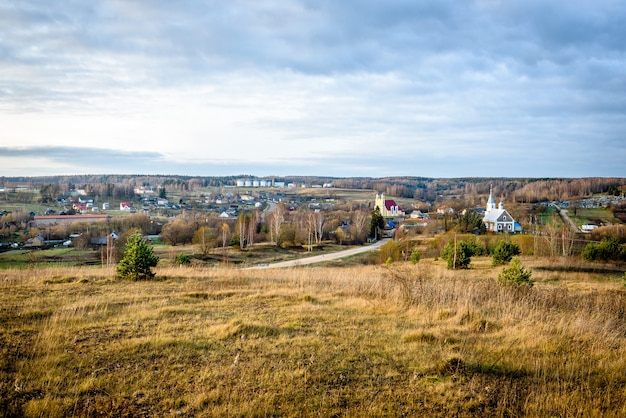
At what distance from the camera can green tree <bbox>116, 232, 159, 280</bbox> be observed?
13.4m

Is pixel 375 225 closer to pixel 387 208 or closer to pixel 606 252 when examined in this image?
pixel 387 208

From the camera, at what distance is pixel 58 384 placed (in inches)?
179

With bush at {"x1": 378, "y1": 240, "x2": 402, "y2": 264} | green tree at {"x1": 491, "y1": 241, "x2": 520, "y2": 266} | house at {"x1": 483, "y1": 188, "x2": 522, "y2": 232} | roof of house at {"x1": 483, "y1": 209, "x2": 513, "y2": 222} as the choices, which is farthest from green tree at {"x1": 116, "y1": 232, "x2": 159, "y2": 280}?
roof of house at {"x1": 483, "y1": 209, "x2": 513, "y2": 222}

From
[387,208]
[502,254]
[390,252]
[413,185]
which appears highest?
[413,185]

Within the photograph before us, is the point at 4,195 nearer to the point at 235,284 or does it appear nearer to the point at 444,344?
the point at 235,284

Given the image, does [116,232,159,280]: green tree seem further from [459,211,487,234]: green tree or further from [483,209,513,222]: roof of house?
[483,209,513,222]: roof of house

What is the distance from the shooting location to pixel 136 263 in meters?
13.4

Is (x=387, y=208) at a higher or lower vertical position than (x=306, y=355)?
lower

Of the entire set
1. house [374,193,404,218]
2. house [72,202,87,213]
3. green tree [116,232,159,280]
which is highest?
green tree [116,232,159,280]

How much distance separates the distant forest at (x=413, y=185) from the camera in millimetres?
66788

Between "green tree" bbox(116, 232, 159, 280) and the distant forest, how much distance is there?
213 feet

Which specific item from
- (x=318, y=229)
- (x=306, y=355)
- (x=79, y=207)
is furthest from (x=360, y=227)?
(x=79, y=207)

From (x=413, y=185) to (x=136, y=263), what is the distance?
16102cm

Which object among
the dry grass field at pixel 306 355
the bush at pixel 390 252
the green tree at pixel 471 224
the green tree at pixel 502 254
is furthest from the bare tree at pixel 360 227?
the dry grass field at pixel 306 355
